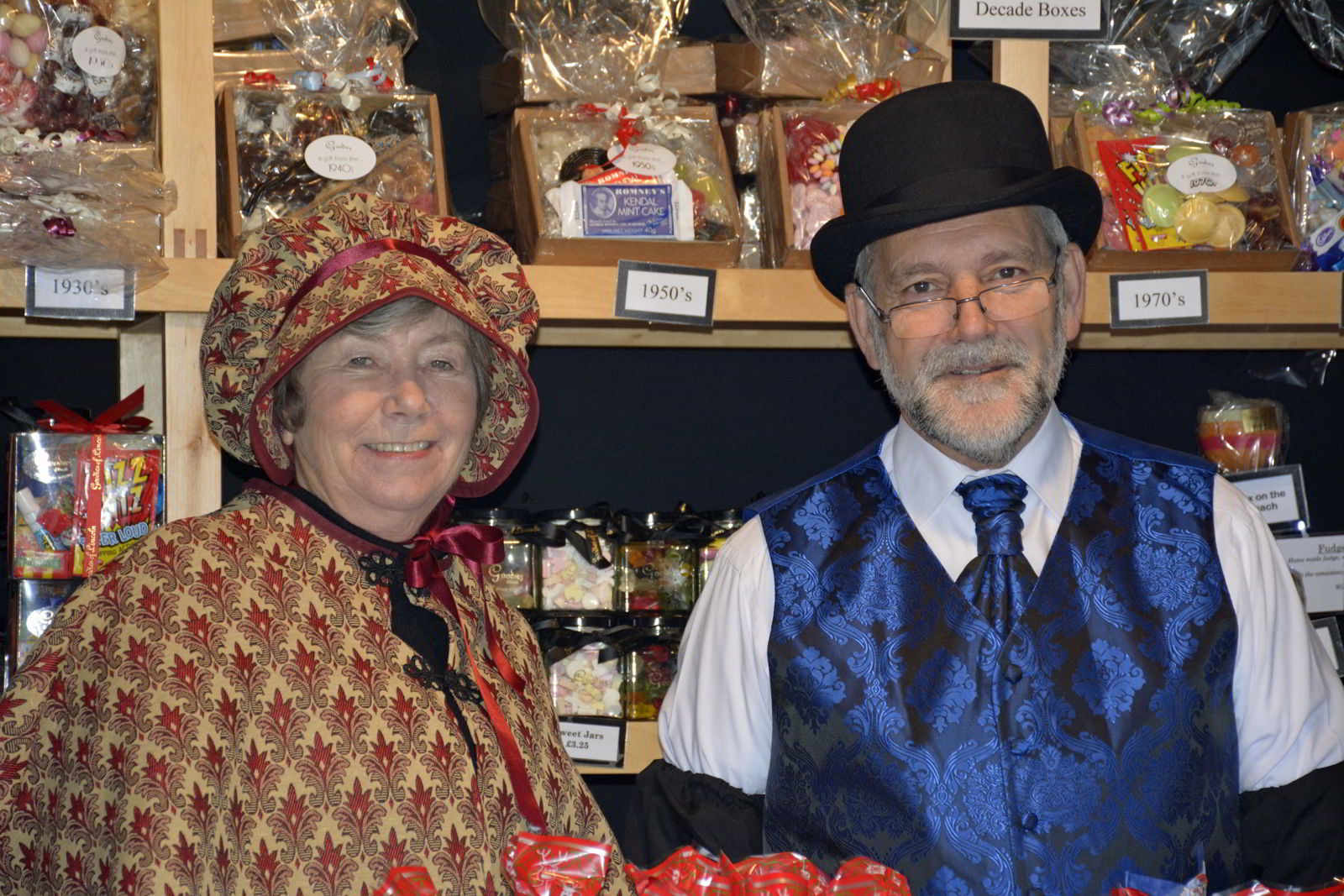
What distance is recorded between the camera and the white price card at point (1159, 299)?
7.70 ft

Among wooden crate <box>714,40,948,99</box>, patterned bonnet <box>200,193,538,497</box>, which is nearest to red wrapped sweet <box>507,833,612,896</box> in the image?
patterned bonnet <box>200,193,538,497</box>

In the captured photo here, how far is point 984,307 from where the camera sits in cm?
188

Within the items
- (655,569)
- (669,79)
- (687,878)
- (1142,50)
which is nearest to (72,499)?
(655,569)

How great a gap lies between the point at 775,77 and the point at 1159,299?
2.39 feet

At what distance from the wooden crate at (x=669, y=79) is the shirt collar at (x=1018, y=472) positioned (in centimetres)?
79

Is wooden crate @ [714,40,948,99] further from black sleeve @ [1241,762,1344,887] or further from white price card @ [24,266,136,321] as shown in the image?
black sleeve @ [1241,762,1344,887]

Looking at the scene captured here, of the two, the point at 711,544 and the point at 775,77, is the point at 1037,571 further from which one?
the point at 775,77

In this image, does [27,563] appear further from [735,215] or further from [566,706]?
[735,215]

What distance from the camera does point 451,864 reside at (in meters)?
1.58

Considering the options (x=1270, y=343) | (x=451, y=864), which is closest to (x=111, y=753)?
(x=451, y=864)

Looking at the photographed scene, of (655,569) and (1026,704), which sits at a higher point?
(655,569)

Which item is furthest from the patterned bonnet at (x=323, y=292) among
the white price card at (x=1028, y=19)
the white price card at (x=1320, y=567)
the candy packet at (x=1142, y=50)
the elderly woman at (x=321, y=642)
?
the white price card at (x=1320, y=567)

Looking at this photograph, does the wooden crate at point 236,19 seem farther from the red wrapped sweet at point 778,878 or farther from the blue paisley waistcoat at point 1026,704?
the red wrapped sweet at point 778,878

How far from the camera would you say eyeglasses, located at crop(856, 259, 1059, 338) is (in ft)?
6.19
